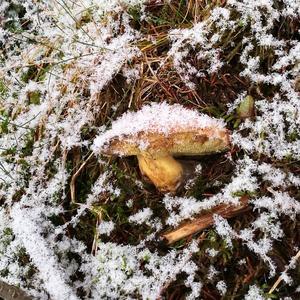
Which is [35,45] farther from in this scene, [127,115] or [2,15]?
[127,115]

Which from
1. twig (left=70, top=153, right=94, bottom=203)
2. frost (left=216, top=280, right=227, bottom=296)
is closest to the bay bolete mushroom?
twig (left=70, top=153, right=94, bottom=203)

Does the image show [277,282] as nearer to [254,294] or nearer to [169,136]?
[254,294]

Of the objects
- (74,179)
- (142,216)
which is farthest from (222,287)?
(74,179)

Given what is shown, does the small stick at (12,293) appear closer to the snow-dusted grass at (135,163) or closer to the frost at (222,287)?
the snow-dusted grass at (135,163)

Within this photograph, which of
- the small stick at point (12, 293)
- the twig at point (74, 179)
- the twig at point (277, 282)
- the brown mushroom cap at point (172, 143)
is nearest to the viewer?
the brown mushroom cap at point (172, 143)

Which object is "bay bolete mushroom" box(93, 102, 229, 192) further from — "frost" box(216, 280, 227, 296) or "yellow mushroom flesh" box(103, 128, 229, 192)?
"frost" box(216, 280, 227, 296)

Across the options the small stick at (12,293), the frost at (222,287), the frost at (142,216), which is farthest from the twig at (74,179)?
the frost at (222,287)

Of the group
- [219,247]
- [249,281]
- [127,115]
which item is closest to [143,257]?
[219,247]

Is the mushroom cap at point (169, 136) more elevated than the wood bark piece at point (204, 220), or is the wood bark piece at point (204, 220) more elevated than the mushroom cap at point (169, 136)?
the mushroom cap at point (169, 136)
